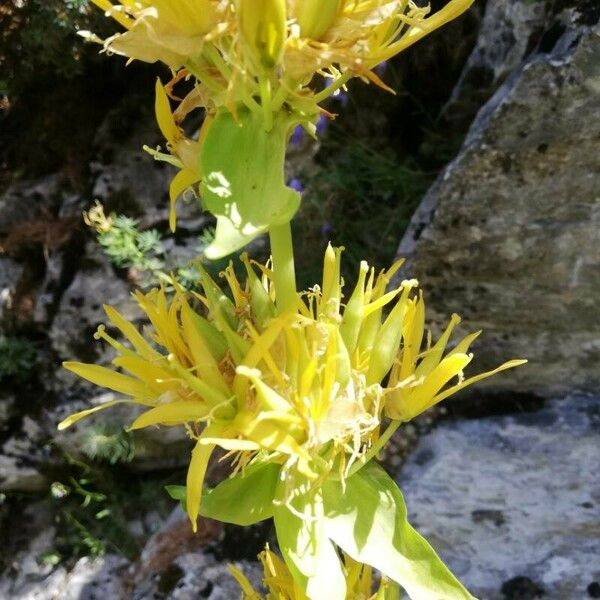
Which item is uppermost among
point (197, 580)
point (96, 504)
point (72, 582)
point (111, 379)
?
point (111, 379)

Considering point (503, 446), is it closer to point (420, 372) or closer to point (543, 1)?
point (420, 372)

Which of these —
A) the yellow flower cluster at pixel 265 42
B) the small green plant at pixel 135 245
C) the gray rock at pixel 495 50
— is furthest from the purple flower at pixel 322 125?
the yellow flower cluster at pixel 265 42

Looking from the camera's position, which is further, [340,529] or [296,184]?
[296,184]

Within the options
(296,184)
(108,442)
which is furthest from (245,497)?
(108,442)

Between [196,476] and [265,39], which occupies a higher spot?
[265,39]

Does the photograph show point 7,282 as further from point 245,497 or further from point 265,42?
point 265,42

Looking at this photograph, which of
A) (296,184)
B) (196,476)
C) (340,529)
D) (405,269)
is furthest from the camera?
(296,184)

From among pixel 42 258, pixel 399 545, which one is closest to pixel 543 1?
pixel 399 545

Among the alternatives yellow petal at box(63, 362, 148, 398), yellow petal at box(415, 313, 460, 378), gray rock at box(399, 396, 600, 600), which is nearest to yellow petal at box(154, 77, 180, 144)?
yellow petal at box(63, 362, 148, 398)
